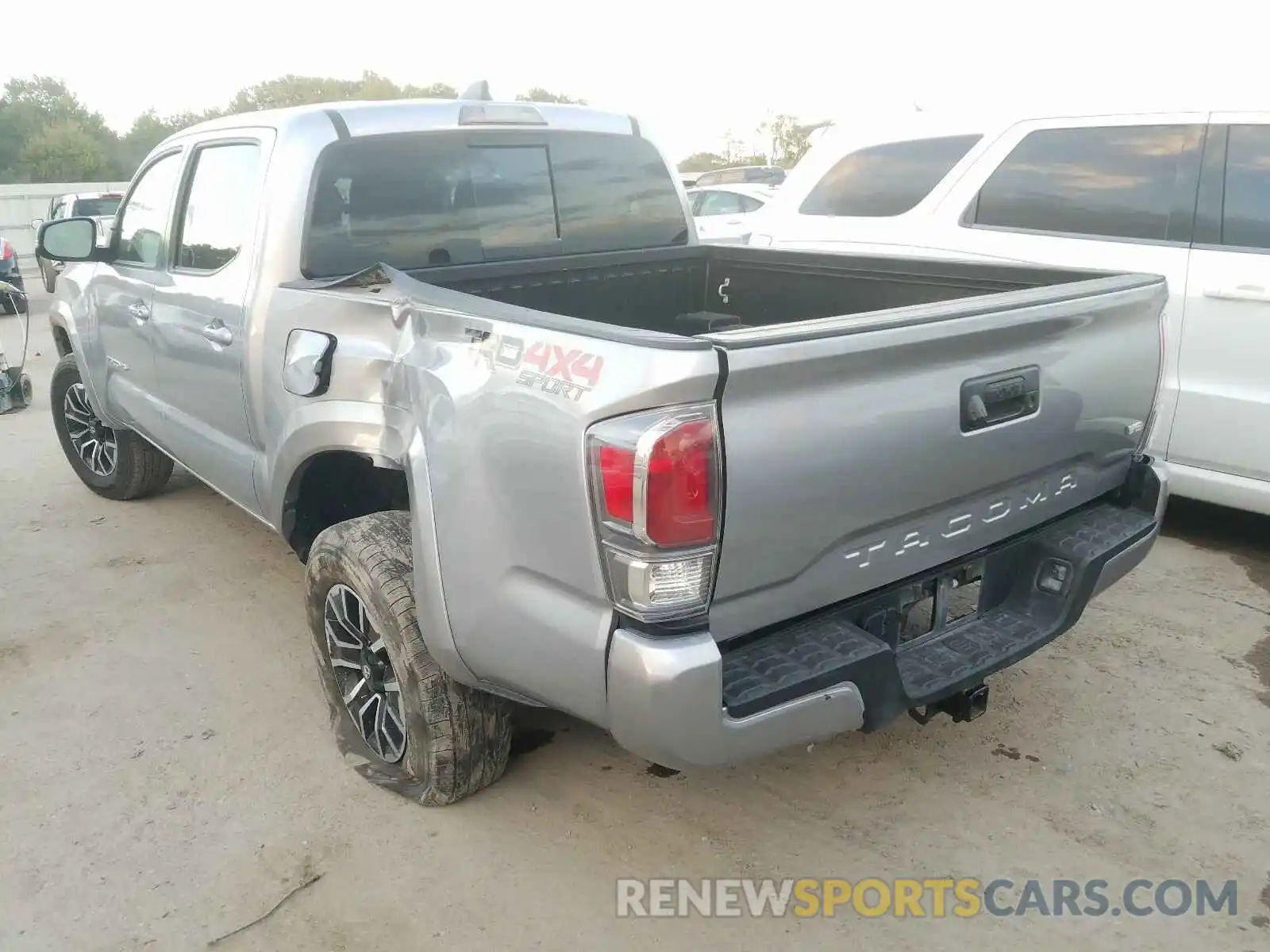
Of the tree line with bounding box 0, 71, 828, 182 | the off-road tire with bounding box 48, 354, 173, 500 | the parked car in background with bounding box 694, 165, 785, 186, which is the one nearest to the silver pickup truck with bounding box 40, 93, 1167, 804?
the off-road tire with bounding box 48, 354, 173, 500

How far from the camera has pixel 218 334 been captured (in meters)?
3.32

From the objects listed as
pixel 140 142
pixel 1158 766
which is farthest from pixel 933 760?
pixel 140 142

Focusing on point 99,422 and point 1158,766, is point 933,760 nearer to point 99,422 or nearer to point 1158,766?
point 1158,766

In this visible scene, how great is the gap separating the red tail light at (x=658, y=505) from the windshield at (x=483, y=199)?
162 centimetres

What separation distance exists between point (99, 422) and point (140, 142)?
62.2m

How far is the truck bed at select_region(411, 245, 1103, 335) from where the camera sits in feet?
10.5

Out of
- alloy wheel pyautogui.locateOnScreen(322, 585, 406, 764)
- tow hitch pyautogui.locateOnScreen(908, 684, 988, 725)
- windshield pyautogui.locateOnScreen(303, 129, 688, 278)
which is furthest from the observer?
windshield pyautogui.locateOnScreen(303, 129, 688, 278)

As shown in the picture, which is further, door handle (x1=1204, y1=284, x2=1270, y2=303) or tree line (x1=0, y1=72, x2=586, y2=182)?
tree line (x1=0, y1=72, x2=586, y2=182)

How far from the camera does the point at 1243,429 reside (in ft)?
13.2

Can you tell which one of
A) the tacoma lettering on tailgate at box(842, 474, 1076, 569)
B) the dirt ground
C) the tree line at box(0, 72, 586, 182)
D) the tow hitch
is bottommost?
the dirt ground

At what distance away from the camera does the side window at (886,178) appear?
5109 mm

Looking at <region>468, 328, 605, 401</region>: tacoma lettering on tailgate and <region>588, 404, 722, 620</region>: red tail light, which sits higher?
<region>468, 328, 605, 401</region>: tacoma lettering on tailgate

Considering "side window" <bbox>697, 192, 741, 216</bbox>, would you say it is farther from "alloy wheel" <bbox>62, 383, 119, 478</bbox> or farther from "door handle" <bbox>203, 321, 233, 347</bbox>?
"door handle" <bbox>203, 321, 233, 347</bbox>

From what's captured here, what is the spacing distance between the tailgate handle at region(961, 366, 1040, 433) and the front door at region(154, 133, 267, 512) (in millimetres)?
2231
